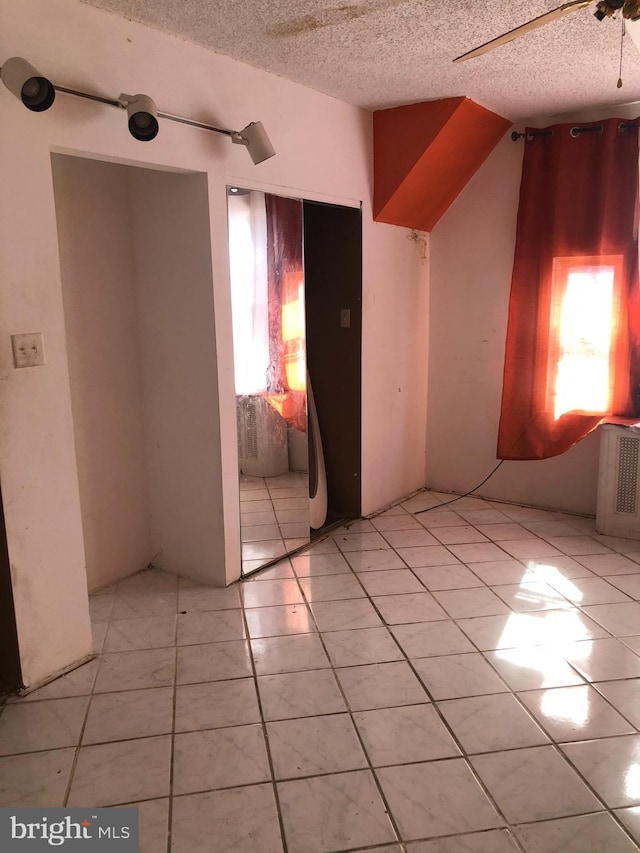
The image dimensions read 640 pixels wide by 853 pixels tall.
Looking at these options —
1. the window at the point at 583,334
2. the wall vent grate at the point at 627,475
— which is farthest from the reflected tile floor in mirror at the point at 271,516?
the wall vent grate at the point at 627,475

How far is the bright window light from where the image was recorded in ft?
11.8

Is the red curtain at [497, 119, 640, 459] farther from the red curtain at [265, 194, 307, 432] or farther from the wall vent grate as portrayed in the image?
the red curtain at [265, 194, 307, 432]

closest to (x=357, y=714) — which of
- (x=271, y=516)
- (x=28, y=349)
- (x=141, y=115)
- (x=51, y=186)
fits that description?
(x=271, y=516)

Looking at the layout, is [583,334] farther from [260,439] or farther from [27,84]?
[27,84]

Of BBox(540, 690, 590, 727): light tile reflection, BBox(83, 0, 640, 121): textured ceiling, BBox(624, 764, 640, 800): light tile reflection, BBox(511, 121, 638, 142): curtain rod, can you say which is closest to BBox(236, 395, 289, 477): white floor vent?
BBox(83, 0, 640, 121): textured ceiling

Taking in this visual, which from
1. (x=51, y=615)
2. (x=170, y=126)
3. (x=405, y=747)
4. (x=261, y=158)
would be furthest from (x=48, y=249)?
(x=405, y=747)

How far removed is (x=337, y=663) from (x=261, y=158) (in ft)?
6.64

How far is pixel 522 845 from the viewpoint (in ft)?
5.22

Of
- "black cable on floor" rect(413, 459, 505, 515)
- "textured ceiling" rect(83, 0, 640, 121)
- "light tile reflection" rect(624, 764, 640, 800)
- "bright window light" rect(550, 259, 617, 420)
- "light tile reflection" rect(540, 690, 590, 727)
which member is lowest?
"light tile reflection" rect(624, 764, 640, 800)

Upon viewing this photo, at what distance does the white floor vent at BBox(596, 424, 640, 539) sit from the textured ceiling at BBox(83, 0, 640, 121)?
1.81 metres

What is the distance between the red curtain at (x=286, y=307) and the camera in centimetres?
306

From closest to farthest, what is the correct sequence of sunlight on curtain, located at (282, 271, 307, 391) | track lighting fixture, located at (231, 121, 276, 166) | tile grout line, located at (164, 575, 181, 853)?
tile grout line, located at (164, 575, 181, 853) < track lighting fixture, located at (231, 121, 276, 166) < sunlight on curtain, located at (282, 271, 307, 391)

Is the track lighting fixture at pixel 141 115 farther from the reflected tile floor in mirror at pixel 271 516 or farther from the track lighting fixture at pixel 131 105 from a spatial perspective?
the reflected tile floor in mirror at pixel 271 516

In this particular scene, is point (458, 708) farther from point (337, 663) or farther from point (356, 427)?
point (356, 427)
